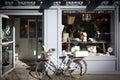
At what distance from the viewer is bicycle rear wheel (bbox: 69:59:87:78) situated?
11.9m

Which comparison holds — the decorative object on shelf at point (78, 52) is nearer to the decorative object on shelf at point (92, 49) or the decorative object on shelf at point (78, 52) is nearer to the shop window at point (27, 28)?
the decorative object on shelf at point (92, 49)

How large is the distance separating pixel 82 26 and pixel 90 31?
40cm

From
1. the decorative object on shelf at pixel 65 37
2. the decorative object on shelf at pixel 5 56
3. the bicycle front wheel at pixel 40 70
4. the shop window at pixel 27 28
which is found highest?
the shop window at pixel 27 28

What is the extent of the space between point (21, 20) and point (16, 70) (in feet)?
13.7

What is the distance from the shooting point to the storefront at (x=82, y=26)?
1221 cm

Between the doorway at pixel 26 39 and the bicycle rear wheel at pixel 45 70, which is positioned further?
the doorway at pixel 26 39

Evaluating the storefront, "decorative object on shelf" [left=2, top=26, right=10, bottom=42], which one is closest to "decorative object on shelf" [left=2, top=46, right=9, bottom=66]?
"decorative object on shelf" [left=2, top=26, right=10, bottom=42]

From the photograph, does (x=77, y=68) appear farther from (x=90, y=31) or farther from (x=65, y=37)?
(x=90, y=31)

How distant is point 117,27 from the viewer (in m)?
12.3

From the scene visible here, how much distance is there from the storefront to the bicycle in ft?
1.10

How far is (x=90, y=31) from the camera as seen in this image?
41.5 feet

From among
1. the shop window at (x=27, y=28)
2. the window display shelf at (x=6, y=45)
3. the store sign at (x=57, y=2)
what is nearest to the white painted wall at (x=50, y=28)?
the store sign at (x=57, y=2)

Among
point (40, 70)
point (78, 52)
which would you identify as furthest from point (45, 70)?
point (78, 52)

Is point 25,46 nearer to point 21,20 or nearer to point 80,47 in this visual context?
point 21,20
